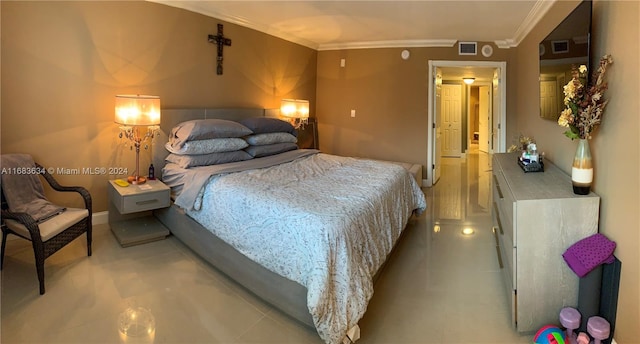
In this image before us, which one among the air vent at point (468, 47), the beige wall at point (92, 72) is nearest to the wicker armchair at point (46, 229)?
the beige wall at point (92, 72)

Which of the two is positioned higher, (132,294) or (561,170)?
(561,170)

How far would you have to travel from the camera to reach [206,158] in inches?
136

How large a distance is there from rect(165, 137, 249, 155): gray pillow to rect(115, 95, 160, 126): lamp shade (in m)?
0.36

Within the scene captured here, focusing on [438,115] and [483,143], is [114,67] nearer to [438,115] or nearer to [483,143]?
[438,115]

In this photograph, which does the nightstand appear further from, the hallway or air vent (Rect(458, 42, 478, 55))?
air vent (Rect(458, 42, 478, 55))

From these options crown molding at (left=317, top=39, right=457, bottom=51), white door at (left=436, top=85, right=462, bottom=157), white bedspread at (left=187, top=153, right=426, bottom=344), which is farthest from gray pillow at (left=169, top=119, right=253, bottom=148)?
white door at (left=436, top=85, right=462, bottom=157)

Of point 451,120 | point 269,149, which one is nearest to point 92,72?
point 269,149

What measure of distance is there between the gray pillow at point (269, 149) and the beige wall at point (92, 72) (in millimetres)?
897

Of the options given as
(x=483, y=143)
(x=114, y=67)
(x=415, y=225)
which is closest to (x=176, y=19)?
(x=114, y=67)

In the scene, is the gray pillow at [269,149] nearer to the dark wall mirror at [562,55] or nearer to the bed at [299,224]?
the bed at [299,224]

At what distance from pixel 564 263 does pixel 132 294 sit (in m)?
2.59

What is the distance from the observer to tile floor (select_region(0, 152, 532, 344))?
1.98m

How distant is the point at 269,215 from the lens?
222cm

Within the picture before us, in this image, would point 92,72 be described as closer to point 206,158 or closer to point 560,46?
point 206,158
